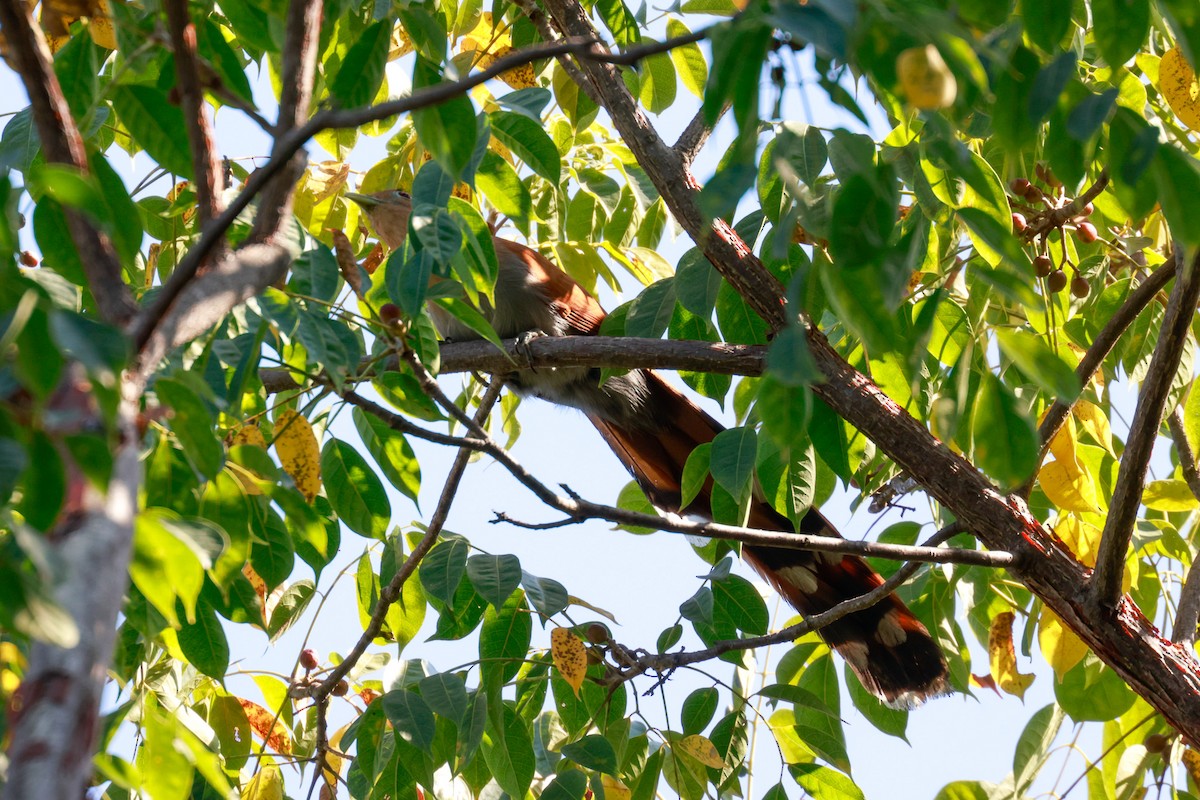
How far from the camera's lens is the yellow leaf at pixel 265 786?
→ 7.52 feet

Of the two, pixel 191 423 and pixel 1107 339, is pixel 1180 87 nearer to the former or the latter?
pixel 1107 339

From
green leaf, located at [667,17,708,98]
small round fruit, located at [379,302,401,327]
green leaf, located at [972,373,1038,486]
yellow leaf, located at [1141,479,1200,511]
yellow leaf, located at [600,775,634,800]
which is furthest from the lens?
green leaf, located at [667,17,708,98]

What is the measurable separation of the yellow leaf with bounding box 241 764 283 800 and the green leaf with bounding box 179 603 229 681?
1.87ft

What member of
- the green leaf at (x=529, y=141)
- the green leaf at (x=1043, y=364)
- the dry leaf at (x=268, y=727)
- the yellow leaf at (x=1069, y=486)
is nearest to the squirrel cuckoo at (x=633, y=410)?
the yellow leaf at (x=1069, y=486)

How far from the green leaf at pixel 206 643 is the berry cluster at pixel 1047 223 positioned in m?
1.65

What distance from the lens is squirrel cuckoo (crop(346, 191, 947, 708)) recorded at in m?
2.69

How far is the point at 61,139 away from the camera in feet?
3.93

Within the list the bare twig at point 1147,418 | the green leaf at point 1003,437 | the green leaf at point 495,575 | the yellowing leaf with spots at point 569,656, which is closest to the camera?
the green leaf at point 1003,437

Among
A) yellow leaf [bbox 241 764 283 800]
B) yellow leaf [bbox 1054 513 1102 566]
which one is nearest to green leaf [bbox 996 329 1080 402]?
yellow leaf [bbox 1054 513 1102 566]

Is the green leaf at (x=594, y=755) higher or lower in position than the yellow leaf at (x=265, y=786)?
higher

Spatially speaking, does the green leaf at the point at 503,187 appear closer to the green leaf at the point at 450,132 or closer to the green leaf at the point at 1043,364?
the green leaf at the point at 450,132

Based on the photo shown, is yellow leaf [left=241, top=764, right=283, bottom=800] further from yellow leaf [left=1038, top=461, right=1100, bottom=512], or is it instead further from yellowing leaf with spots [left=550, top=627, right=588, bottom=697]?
yellow leaf [left=1038, top=461, right=1100, bottom=512]

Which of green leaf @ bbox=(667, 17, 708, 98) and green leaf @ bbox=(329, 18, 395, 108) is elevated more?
green leaf @ bbox=(667, 17, 708, 98)

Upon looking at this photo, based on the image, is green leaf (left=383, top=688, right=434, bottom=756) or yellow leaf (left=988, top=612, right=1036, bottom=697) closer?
green leaf (left=383, top=688, right=434, bottom=756)
